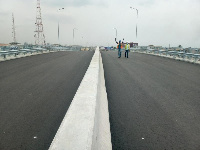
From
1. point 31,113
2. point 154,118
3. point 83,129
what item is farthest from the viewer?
point 31,113

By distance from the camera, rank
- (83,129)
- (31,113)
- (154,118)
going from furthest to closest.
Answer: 1. (31,113)
2. (154,118)
3. (83,129)

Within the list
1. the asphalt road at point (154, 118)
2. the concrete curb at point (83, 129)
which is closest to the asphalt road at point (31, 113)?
the concrete curb at point (83, 129)

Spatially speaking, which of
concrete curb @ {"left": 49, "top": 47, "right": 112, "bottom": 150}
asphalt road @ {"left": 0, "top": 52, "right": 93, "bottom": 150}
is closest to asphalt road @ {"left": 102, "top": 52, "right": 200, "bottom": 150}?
concrete curb @ {"left": 49, "top": 47, "right": 112, "bottom": 150}

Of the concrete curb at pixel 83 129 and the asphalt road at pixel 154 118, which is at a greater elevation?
Answer: the concrete curb at pixel 83 129

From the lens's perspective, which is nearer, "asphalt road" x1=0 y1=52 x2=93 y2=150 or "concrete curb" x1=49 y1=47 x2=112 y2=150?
"concrete curb" x1=49 y1=47 x2=112 y2=150

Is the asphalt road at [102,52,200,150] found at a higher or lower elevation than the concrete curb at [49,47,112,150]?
lower

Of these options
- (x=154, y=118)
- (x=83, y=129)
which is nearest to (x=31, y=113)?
(x=83, y=129)

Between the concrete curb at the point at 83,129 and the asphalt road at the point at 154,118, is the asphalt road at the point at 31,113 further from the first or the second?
the asphalt road at the point at 154,118

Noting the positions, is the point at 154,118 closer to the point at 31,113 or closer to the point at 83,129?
the point at 83,129

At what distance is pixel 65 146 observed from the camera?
2.72m

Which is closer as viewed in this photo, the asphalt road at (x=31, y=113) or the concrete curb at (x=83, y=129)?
the concrete curb at (x=83, y=129)

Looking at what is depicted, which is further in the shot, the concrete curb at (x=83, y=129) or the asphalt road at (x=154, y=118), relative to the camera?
the asphalt road at (x=154, y=118)

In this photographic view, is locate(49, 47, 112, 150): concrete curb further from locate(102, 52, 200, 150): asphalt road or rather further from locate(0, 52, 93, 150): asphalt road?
locate(0, 52, 93, 150): asphalt road

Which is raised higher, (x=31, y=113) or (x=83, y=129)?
(x=83, y=129)
